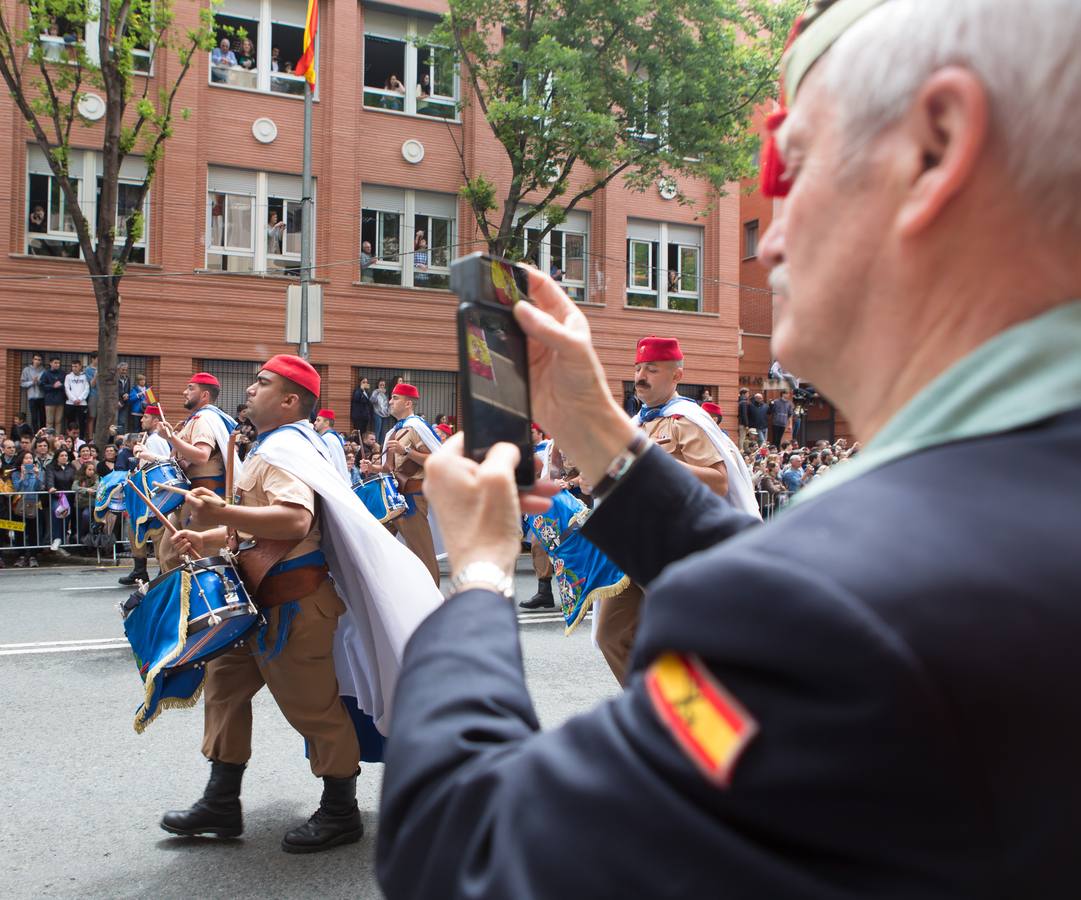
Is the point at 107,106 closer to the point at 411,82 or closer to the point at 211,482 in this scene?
the point at 411,82

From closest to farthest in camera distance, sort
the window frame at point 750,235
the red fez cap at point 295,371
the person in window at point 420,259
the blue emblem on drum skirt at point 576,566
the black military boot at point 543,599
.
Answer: the red fez cap at point 295,371 < the blue emblem on drum skirt at point 576,566 < the black military boot at point 543,599 < the person in window at point 420,259 < the window frame at point 750,235

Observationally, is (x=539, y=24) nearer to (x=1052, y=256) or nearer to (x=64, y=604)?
(x=64, y=604)

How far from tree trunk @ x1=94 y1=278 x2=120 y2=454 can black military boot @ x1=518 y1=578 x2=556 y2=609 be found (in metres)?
8.30

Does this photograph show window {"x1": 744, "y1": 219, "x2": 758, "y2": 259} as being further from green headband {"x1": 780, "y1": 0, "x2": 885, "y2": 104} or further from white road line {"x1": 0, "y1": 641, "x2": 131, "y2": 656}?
green headband {"x1": 780, "y1": 0, "x2": 885, "y2": 104}

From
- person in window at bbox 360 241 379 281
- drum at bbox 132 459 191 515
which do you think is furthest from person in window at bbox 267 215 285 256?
drum at bbox 132 459 191 515

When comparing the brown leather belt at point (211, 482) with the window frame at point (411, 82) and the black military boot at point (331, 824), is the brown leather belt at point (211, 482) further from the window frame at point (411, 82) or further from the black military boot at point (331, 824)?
the window frame at point (411, 82)

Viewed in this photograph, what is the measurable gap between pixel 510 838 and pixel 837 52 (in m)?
0.79

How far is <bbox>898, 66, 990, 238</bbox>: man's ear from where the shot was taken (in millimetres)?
874

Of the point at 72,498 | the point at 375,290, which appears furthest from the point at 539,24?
the point at 72,498

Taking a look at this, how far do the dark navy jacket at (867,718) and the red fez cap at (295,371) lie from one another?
14.1ft

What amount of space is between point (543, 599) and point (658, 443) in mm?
5315

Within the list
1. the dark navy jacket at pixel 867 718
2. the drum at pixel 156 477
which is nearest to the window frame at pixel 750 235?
the drum at pixel 156 477

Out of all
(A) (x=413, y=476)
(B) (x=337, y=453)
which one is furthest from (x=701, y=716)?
(A) (x=413, y=476)

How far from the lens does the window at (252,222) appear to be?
2116 centimetres
